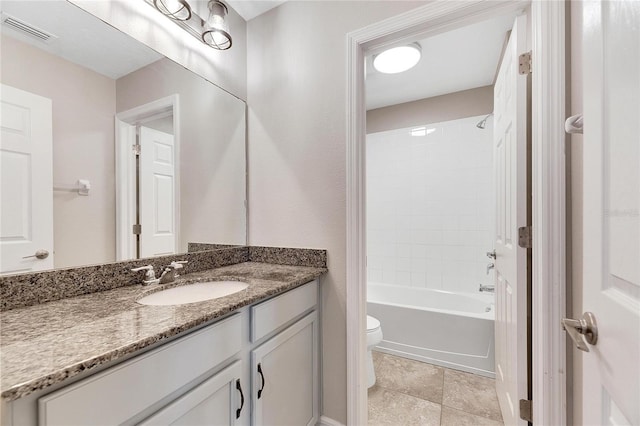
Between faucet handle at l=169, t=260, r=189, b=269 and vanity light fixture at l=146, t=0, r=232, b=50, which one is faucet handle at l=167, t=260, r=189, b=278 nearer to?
faucet handle at l=169, t=260, r=189, b=269

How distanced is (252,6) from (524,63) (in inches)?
59.5

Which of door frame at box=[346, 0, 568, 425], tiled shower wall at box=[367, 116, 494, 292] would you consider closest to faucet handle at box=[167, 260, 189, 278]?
door frame at box=[346, 0, 568, 425]

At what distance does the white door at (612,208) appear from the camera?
0.44 meters

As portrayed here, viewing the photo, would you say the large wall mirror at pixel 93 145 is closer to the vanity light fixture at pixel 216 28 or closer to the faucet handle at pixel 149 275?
the faucet handle at pixel 149 275

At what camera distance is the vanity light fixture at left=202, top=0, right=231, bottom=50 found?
4.55 ft

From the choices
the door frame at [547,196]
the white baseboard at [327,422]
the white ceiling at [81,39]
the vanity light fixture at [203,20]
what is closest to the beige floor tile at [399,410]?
the white baseboard at [327,422]

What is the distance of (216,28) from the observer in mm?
1408

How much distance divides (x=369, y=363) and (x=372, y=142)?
2263 mm

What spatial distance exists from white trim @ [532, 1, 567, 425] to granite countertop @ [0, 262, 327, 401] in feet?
3.32

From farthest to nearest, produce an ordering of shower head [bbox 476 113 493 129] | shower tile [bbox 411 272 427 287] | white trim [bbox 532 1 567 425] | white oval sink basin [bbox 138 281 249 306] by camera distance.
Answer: shower tile [bbox 411 272 427 287] → shower head [bbox 476 113 493 129] → white oval sink basin [bbox 138 281 249 306] → white trim [bbox 532 1 567 425]

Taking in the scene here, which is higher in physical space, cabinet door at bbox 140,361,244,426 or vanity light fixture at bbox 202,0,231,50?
vanity light fixture at bbox 202,0,231,50

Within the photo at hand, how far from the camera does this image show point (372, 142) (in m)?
3.12

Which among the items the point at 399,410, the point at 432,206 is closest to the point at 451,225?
the point at 432,206

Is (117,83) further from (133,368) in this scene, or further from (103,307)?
(133,368)
